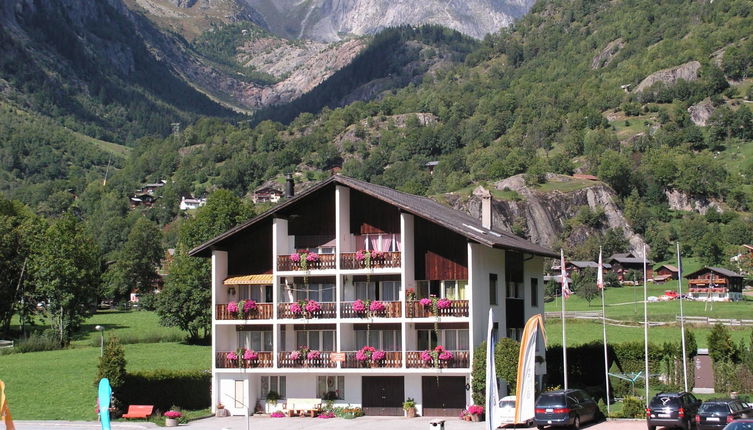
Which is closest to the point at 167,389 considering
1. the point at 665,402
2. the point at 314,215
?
the point at 314,215

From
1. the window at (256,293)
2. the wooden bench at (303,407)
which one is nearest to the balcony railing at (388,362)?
the wooden bench at (303,407)

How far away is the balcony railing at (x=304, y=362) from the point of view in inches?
2281

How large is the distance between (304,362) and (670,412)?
21.0 metres

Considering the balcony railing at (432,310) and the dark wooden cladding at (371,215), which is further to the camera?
the dark wooden cladding at (371,215)

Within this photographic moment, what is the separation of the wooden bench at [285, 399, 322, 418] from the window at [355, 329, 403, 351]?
3802 mm

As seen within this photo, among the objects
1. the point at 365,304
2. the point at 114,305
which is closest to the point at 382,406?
the point at 365,304

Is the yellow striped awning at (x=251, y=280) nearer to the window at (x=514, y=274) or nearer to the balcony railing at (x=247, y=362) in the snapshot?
the balcony railing at (x=247, y=362)

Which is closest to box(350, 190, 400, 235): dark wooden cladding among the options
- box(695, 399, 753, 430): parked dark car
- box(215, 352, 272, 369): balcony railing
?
box(215, 352, 272, 369): balcony railing

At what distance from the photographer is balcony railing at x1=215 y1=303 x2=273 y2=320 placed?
5981cm

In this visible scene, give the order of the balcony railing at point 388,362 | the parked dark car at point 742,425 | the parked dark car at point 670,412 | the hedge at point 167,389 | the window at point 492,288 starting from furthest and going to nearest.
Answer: the window at point 492,288 < the balcony railing at point 388,362 < the hedge at point 167,389 < the parked dark car at point 670,412 < the parked dark car at point 742,425

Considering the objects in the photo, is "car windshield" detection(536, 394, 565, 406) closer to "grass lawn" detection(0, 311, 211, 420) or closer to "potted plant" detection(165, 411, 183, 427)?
"potted plant" detection(165, 411, 183, 427)

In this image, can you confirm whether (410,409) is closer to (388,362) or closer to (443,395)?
(443,395)

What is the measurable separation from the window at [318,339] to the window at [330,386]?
1.66 meters

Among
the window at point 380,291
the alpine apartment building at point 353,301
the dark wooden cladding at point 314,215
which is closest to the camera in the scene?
the alpine apartment building at point 353,301
